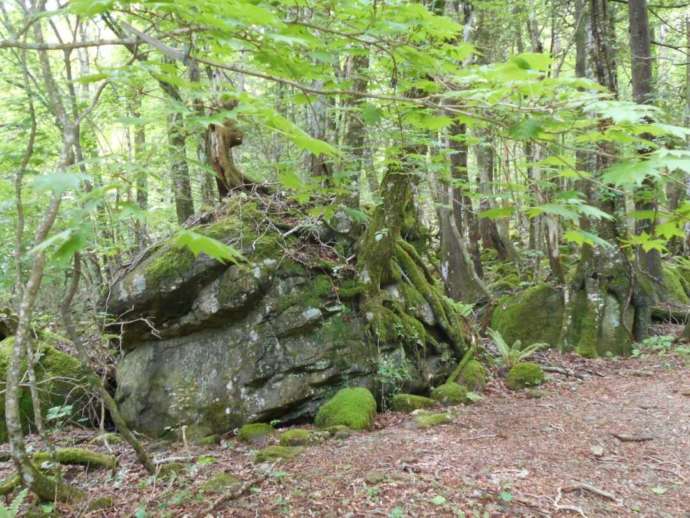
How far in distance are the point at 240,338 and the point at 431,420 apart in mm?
2707

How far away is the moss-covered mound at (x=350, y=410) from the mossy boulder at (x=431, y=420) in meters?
0.58

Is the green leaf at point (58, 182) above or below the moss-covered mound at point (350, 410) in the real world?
above

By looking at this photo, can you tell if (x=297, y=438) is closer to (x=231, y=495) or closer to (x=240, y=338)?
(x=231, y=495)

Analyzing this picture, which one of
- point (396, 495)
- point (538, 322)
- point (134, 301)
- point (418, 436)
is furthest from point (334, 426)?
point (538, 322)

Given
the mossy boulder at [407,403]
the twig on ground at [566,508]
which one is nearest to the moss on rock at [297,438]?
the mossy boulder at [407,403]

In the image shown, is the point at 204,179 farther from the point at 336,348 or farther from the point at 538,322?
the point at 538,322

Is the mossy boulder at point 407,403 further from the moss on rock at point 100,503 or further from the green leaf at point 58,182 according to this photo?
the green leaf at point 58,182

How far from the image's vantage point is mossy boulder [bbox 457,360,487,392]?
714 cm

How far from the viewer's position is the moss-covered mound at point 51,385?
21.8 ft

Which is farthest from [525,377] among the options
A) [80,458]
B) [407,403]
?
[80,458]

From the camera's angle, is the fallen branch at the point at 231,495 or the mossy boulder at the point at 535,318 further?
the mossy boulder at the point at 535,318

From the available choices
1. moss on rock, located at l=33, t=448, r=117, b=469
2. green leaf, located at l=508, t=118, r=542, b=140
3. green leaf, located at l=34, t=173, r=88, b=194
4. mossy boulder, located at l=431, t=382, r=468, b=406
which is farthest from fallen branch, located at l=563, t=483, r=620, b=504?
moss on rock, located at l=33, t=448, r=117, b=469

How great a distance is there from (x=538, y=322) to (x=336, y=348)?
16.9ft

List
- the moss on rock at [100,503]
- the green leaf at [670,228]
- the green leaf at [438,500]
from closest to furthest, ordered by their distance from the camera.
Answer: the green leaf at [670,228], the green leaf at [438,500], the moss on rock at [100,503]
